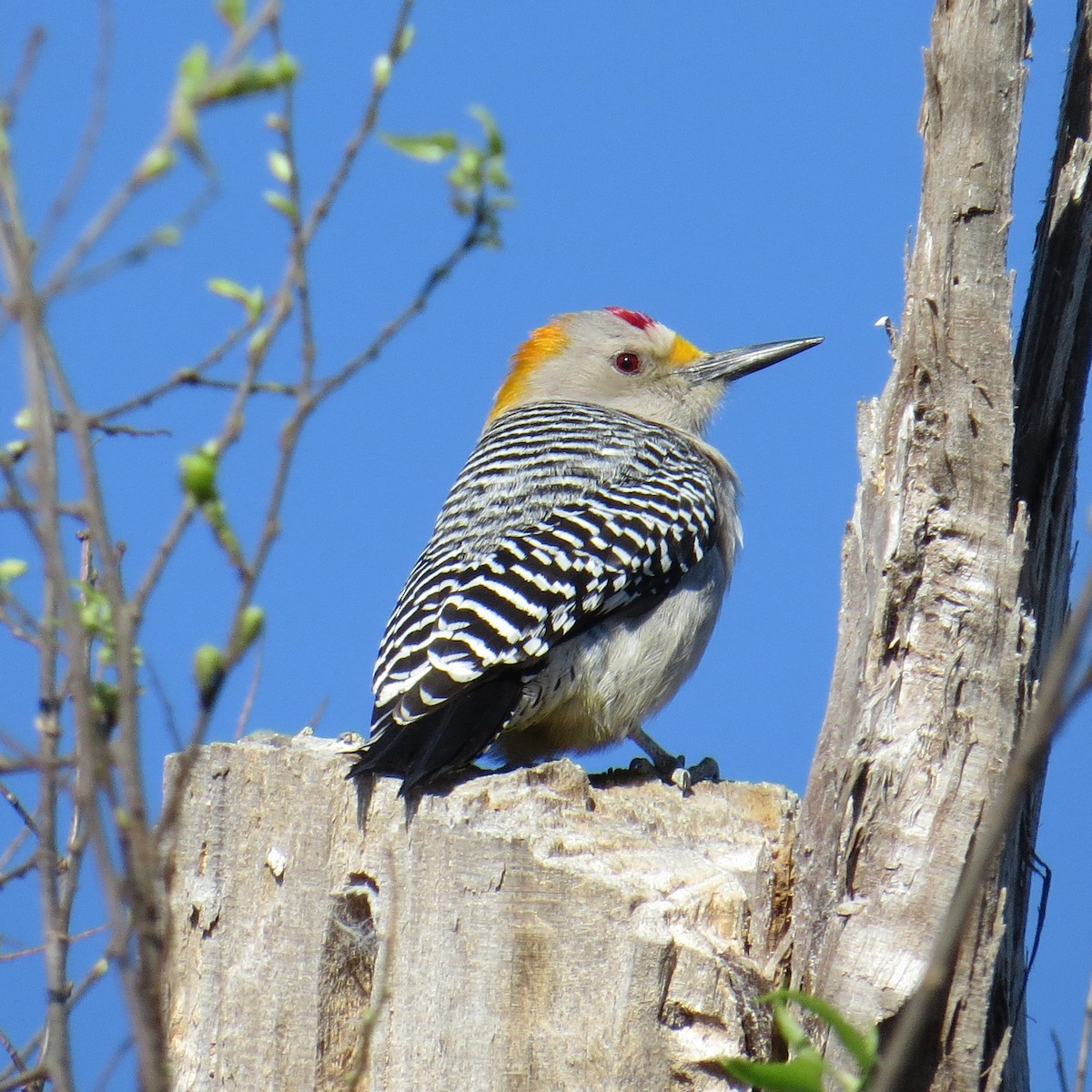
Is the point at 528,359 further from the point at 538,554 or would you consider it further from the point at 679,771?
the point at 679,771

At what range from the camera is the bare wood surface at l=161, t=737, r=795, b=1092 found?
329cm

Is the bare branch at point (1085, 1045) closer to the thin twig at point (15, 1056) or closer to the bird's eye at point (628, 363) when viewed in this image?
the thin twig at point (15, 1056)

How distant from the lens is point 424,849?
3664 mm

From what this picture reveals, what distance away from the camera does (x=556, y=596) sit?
15.0 ft

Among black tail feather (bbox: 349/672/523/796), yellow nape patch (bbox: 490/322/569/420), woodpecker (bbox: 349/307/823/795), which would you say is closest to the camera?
black tail feather (bbox: 349/672/523/796)

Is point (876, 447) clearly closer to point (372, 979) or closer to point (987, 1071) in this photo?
point (987, 1071)

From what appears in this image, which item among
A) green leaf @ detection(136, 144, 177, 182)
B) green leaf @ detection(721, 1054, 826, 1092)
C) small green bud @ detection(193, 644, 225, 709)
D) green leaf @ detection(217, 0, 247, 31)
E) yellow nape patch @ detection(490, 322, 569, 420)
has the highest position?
yellow nape patch @ detection(490, 322, 569, 420)

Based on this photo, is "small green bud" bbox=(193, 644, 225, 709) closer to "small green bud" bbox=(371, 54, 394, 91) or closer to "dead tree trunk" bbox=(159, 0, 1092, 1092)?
"small green bud" bbox=(371, 54, 394, 91)

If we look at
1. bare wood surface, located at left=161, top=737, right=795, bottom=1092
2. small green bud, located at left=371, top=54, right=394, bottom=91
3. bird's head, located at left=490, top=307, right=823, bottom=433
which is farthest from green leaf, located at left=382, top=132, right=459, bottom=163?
bird's head, located at left=490, top=307, right=823, bottom=433

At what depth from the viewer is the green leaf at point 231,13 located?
4.93 feet

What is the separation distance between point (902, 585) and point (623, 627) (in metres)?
1.59

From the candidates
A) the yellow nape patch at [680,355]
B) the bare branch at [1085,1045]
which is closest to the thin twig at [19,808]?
the bare branch at [1085,1045]

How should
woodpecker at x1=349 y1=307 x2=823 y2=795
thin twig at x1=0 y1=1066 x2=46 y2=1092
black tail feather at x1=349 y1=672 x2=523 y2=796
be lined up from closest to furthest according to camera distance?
thin twig at x1=0 y1=1066 x2=46 y2=1092 → black tail feather at x1=349 y1=672 x2=523 y2=796 → woodpecker at x1=349 y1=307 x2=823 y2=795

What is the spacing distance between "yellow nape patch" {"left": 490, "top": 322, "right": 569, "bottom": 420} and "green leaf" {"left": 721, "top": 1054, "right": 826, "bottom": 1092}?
16.4 feet
